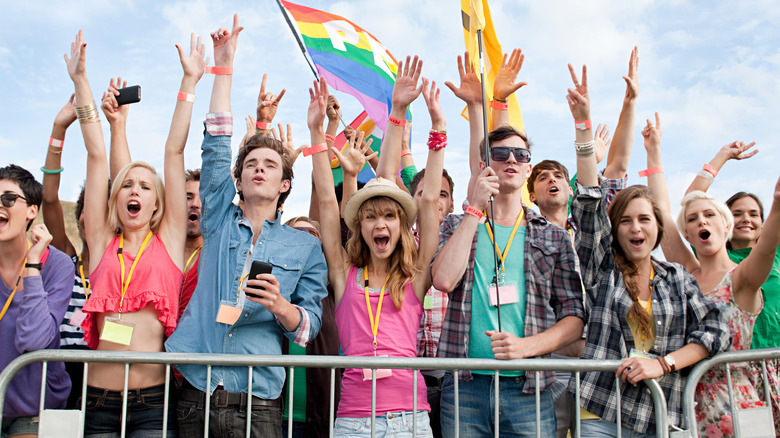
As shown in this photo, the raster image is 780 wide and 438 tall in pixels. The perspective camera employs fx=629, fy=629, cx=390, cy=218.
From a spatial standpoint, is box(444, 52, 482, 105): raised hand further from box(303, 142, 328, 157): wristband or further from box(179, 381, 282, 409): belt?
box(179, 381, 282, 409): belt

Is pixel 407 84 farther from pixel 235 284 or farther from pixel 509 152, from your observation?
pixel 235 284

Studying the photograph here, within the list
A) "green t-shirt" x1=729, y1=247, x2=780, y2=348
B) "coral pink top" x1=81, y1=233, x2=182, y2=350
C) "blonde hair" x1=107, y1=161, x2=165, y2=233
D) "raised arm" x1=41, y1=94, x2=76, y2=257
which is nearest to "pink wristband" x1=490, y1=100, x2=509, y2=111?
"green t-shirt" x1=729, y1=247, x2=780, y2=348

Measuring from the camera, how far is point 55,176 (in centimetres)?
481

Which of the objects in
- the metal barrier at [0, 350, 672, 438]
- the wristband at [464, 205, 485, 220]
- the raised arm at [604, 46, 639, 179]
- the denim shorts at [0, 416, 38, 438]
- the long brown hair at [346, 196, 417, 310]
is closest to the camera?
the metal barrier at [0, 350, 672, 438]

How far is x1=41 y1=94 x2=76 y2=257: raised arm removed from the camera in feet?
15.5

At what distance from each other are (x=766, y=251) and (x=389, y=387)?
2.40m

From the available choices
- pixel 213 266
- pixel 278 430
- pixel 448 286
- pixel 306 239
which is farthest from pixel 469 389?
pixel 213 266

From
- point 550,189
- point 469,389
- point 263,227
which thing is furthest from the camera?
point 550,189

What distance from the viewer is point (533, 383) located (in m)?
3.49

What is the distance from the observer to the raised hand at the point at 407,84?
436cm

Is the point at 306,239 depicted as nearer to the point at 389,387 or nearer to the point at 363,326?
the point at 363,326

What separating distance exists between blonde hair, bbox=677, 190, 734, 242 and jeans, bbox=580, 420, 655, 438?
5.79ft

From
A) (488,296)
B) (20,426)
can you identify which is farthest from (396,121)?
(20,426)

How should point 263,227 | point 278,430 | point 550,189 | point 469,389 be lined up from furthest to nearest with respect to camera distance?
1. point 550,189
2. point 263,227
3. point 469,389
4. point 278,430
